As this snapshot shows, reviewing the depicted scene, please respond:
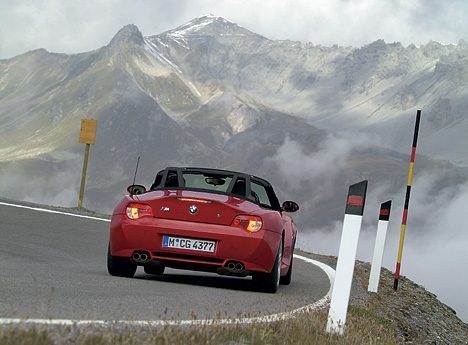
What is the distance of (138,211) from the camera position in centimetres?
698

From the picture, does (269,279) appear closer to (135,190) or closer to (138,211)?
(138,211)

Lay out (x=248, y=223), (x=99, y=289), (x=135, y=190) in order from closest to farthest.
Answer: (x=99, y=289) < (x=248, y=223) < (x=135, y=190)

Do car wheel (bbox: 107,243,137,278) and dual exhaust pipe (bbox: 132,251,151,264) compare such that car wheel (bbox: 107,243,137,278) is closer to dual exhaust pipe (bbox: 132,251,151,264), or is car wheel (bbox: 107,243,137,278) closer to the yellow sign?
dual exhaust pipe (bbox: 132,251,151,264)

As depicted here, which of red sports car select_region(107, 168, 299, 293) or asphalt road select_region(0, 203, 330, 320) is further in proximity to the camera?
red sports car select_region(107, 168, 299, 293)

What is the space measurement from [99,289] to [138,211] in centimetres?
133

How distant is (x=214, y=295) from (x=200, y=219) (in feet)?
2.62

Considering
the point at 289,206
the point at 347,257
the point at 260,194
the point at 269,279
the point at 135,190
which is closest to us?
the point at 347,257

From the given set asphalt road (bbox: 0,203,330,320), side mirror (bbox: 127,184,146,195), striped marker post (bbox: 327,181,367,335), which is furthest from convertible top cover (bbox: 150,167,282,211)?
striped marker post (bbox: 327,181,367,335)

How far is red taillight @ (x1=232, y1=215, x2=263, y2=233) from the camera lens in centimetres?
690

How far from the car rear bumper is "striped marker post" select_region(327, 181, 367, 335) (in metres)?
1.89

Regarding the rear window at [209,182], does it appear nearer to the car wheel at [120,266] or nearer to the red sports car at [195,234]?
the red sports car at [195,234]

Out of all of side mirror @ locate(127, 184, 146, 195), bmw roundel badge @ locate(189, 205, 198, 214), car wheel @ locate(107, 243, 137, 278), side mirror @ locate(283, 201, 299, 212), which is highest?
side mirror @ locate(283, 201, 299, 212)

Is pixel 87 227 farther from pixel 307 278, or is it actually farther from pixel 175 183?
pixel 175 183

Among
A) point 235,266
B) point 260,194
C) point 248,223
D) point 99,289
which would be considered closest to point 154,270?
point 260,194
